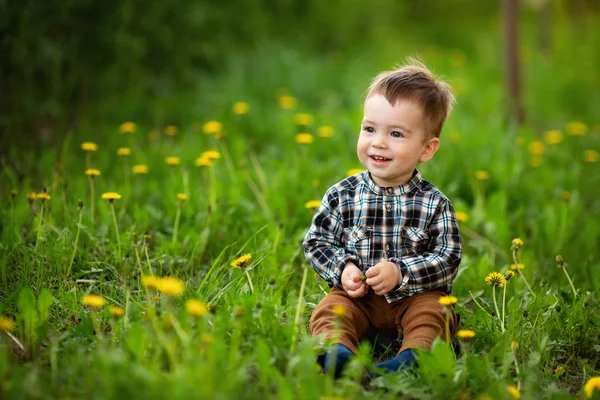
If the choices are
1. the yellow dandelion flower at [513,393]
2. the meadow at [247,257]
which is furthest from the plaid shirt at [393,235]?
the yellow dandelion flower at [513,393]

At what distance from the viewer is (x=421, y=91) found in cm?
223

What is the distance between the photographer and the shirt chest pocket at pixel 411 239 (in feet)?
7.36

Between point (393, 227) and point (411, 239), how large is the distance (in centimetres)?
7

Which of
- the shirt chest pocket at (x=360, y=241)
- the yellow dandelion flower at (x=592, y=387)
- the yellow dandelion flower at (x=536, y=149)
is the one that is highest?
the yellow dandelion flower at (x=536, y=149)

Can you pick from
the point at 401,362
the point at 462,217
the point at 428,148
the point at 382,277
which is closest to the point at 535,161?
the point at 462,217

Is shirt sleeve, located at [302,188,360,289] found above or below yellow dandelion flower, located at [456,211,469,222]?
above

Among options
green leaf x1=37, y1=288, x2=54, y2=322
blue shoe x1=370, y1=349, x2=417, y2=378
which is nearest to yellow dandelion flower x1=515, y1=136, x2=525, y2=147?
blue shoe x1=370, y1=349, x2=417, y2=378

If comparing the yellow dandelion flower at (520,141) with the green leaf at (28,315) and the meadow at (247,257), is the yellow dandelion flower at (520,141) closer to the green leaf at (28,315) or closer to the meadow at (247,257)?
the meadow at (247,257)

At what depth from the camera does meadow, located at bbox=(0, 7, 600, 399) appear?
1.83 meters

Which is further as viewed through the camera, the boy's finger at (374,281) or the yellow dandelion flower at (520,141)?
the yellow dandelion flower at (520,141)

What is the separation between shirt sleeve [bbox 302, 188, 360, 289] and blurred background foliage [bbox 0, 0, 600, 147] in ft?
8.02

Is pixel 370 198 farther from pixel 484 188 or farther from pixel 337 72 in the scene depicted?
pixel 337 72

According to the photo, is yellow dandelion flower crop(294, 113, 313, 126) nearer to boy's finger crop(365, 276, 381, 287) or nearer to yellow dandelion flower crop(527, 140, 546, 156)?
yellow dandelion flower crop(527, 140, 546, 156)

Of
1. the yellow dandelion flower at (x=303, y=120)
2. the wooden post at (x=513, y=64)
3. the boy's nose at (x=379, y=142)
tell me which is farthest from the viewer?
the wooden post at (x=513, y=64)
